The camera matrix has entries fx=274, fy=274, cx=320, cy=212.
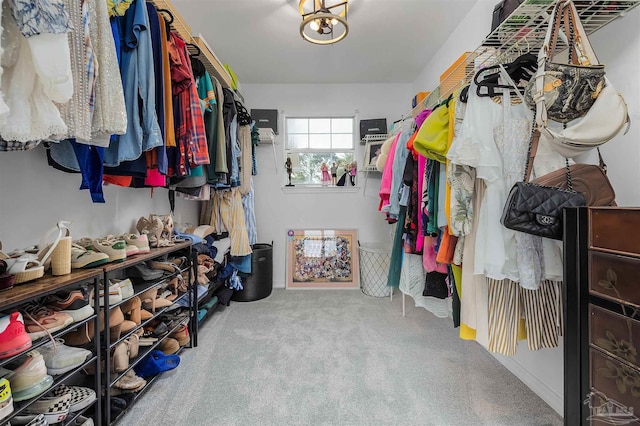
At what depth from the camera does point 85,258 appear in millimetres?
1079

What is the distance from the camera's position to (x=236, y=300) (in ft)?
9.05

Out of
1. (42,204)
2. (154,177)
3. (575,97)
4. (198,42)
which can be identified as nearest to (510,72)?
(575,97)

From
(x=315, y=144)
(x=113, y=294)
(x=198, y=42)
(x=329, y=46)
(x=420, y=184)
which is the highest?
(x=329, y=46)

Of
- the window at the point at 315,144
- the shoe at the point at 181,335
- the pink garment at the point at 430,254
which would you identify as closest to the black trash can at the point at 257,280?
the shoe at the point at 181,335

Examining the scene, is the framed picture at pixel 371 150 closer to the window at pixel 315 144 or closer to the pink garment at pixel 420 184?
the window at pixel 315 144

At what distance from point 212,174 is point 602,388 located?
6.75 feet

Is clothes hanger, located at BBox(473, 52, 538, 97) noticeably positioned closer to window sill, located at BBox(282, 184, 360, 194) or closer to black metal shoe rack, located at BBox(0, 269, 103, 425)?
black metal shoe rack, located at BBox(0, 269, 103, 425)

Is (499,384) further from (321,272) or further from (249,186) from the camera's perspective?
(249,186)

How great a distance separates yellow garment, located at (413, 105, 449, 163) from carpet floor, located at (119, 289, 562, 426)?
1207mm

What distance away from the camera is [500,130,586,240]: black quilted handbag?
2.97 ft

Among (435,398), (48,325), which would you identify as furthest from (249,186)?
(435,398)

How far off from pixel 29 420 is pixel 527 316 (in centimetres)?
182

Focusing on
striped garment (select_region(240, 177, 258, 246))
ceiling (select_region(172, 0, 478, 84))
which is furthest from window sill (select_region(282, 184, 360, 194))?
ceiling (select_region(172, 0, 478, 84))

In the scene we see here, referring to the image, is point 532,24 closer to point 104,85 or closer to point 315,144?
point 104,85
